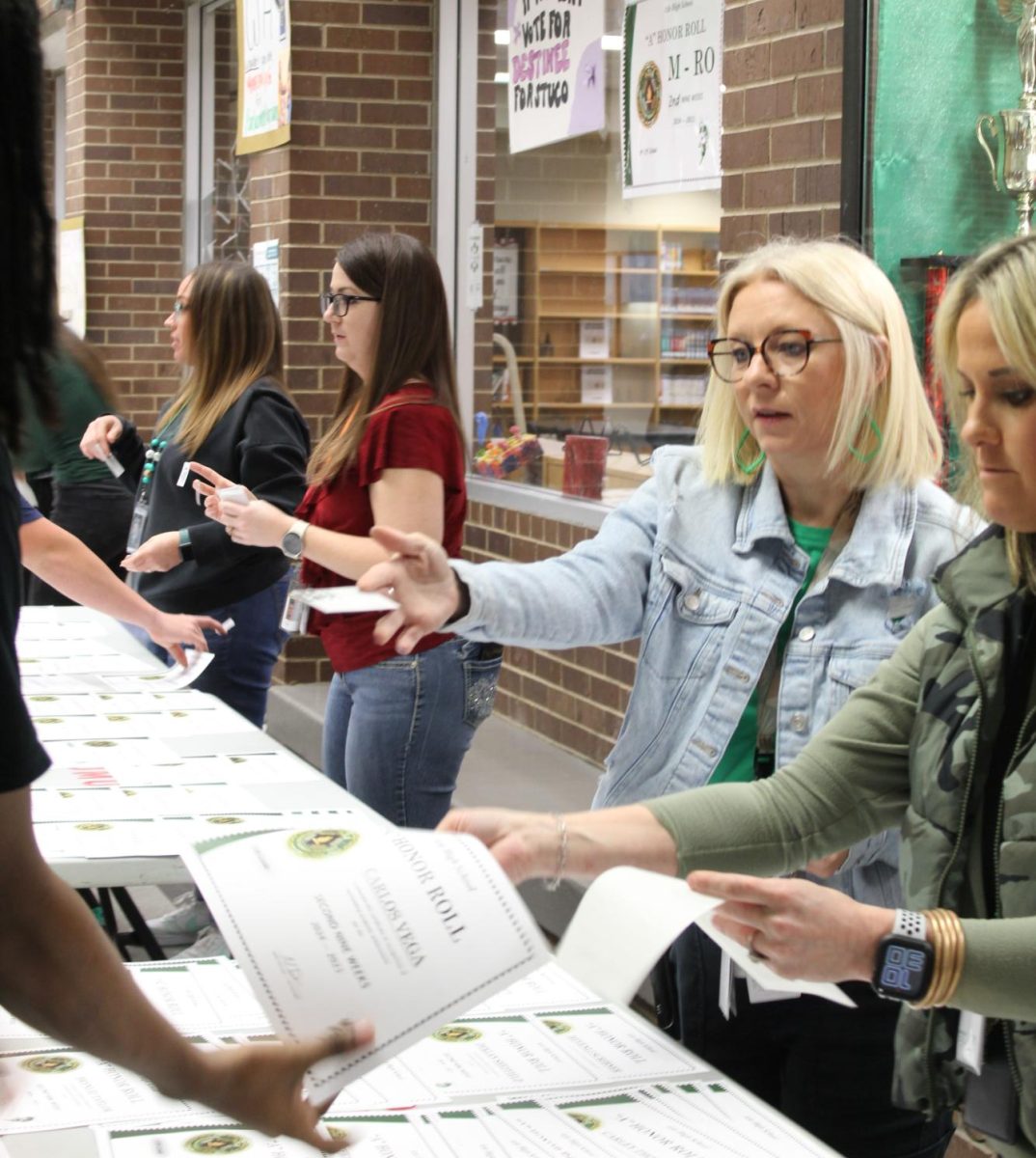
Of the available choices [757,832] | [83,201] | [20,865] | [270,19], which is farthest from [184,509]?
[83,201]

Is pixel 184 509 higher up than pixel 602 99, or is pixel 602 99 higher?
pixel 602 99

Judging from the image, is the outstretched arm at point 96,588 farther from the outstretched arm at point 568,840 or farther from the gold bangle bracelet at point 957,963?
the gold bangle bracelet at point 957,963

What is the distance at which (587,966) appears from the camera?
1.85 metres

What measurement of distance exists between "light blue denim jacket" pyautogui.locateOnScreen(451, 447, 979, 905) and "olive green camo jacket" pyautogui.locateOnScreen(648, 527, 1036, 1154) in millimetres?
280

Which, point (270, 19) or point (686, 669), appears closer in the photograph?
point (686, 669)

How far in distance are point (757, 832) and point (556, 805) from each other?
3.40 meters

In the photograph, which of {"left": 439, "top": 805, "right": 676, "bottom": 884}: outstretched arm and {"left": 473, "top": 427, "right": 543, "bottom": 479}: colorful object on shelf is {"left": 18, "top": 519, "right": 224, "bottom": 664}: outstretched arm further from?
{"left": 473, "top": 427, "right": 543, "bottom": 479}: colorful object on shelf

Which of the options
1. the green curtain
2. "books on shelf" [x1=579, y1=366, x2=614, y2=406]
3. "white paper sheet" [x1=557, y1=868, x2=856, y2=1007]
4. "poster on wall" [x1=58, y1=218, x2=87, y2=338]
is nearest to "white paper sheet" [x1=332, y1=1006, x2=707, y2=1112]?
"white paper sheet" [x1=557, y1=868, x2=856, y2=1007]

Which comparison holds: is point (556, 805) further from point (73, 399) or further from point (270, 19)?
point (270, 19)

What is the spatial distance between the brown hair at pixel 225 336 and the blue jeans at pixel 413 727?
4.30 feet

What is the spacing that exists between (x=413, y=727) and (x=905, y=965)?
6.82 ft

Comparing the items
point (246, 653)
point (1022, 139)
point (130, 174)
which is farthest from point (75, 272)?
point (1022, 139)

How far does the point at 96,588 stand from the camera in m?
4.04

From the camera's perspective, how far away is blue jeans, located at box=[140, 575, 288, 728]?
4617mm
